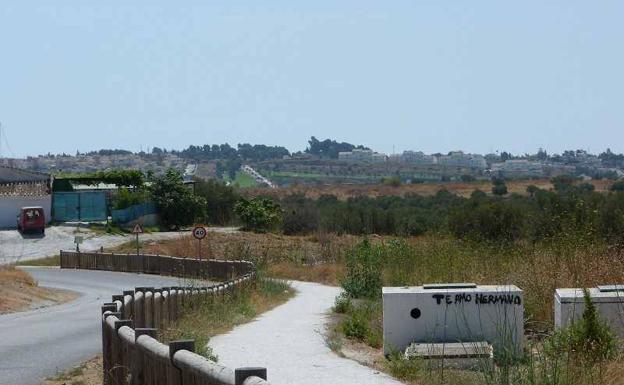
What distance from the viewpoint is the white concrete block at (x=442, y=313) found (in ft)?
60.1

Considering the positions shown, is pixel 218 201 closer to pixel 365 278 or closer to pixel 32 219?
pixel 32 219

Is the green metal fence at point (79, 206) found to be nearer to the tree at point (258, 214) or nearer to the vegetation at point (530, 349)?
the tree at point (258, 214)

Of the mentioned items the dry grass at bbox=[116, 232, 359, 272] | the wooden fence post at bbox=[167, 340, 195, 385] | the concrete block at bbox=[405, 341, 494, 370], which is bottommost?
the dry grass at bbox=[116, 232, 359, 272]

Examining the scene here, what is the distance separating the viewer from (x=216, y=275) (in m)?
47.8

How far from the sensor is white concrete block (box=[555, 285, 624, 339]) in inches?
669

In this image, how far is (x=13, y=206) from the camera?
8188 cm

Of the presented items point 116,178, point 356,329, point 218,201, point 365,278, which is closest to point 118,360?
point 356,329

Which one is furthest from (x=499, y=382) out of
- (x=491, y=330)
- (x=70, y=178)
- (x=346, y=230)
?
(x=70, y=178)

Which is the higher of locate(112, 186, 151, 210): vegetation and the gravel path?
locate(112, 186, 151, 210): vegetation

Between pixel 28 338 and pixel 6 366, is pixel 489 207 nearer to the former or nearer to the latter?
pixel 28 338

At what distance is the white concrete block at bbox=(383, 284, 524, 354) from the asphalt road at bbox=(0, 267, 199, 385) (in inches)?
211

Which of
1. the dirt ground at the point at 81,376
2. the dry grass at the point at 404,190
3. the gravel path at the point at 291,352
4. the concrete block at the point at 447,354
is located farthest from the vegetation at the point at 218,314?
the dry grass at the point at 404,190

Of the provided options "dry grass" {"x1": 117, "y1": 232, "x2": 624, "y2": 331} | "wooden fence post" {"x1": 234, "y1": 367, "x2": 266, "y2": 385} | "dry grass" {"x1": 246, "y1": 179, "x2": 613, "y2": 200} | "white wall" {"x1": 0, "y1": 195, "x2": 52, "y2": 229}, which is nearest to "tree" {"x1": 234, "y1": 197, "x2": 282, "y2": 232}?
"white wall" {"x1": 0, "y1": 195, "x2": 52, "y2": 229}

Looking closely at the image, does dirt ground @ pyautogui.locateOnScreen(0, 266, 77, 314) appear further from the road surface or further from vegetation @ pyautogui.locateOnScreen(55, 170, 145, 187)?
vegetation @ pyautogui.locateOnScreen(55, 170, 145, 187)
